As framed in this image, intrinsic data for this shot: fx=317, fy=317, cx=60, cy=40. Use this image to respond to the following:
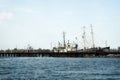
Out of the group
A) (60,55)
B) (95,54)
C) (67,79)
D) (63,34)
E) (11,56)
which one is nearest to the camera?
(67,79)

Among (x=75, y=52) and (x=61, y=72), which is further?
(x=75, y=52)

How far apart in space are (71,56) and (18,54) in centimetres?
2737

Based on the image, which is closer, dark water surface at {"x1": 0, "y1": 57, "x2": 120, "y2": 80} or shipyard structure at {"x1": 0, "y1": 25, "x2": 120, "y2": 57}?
dark water surface at {"x1": 0, "y1": 57, "x2": 120, "y2": 80}

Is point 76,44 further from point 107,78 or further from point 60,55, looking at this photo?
point 107,78

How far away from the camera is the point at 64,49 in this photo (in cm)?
16612

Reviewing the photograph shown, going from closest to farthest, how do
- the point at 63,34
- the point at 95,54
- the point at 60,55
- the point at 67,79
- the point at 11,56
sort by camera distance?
the point at 67,79 → the point at 95,54 → the point at 60,55 → the point at 11,56 → the point at 63,34

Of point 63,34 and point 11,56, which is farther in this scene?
point 63,34

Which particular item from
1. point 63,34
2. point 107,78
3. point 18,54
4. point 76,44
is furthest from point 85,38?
point 107,78

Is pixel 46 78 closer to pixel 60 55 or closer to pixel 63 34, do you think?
pixel 60 55

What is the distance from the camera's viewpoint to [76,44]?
173250mm

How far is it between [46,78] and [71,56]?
100377mm

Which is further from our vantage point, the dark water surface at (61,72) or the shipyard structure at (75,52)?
the shipyard structure at (75,52)

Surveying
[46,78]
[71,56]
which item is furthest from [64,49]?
[46,78]

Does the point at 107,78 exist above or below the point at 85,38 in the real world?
below
